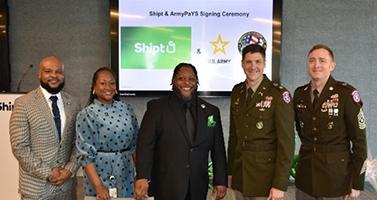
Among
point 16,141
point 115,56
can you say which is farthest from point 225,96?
point 16,141

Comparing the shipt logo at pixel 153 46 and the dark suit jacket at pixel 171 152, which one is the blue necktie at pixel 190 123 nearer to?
the dark suit jacket at pixel 171 152

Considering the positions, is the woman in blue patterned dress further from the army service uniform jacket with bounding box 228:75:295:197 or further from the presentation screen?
the presentation screen

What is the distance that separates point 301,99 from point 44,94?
1.68 meters

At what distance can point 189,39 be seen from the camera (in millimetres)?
4566

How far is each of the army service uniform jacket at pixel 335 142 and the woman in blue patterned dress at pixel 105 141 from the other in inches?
45.2

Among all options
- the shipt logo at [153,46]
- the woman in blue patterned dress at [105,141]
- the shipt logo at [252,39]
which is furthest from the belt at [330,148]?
the shipt logo at [153,46]

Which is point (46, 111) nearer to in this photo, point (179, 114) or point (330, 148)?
point (179, 114)

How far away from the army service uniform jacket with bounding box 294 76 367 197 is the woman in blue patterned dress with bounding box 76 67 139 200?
1.15 meters

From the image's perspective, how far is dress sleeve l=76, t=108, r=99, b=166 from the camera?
2.14 metres

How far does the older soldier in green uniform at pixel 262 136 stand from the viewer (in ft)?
6.88

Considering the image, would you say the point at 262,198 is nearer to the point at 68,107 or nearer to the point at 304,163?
the point at 304,163

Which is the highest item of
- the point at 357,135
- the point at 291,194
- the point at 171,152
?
the point at 357,135

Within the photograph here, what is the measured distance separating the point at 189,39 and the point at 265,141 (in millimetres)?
2625

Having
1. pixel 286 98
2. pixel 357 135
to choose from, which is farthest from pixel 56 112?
pixel 357 135
